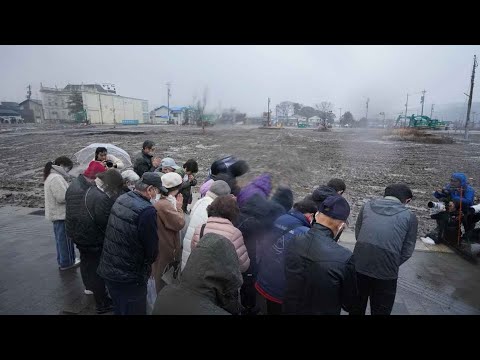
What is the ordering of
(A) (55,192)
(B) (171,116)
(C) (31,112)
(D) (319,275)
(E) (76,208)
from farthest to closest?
1. (B) (171,116)
2. (C) (31,112)
3. (A) (55,192)
4. (E) (76,208)
5. (D) (319,275)

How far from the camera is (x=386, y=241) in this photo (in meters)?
2.38

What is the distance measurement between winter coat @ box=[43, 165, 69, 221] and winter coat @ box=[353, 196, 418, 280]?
3493 millimetres

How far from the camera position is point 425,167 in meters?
13.3

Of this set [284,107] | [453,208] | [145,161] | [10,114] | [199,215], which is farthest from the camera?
[10,114]

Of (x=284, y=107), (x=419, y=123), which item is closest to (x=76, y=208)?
(x=284, y=107)

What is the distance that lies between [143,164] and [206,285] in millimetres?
3522

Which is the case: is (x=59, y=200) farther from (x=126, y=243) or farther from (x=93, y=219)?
(x=126, y=243)

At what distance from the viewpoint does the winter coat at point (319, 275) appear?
171 cm

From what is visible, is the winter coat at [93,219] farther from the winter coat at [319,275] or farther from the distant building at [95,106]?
the distant building at [95,106]

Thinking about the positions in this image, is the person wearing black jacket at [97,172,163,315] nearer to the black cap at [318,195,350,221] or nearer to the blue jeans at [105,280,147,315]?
the blue jeans at [105,280,147,315]

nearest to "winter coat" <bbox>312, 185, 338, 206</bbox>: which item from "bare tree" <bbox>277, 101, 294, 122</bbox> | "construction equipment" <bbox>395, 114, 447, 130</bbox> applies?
"bare tree" <bbox>277, 101, 294, 122</bbox>

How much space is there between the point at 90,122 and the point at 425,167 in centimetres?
3249
